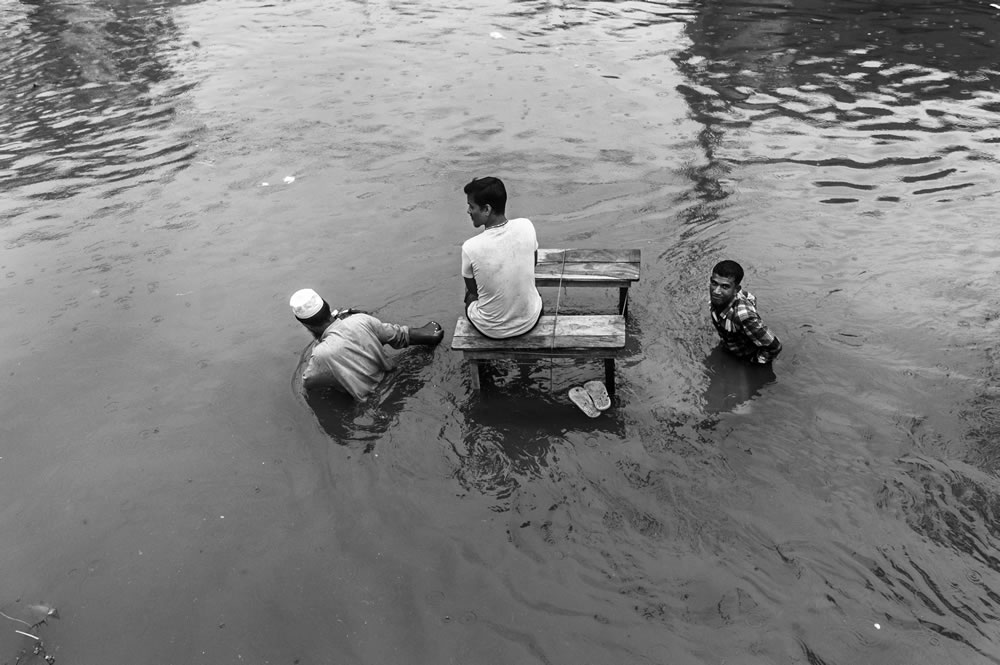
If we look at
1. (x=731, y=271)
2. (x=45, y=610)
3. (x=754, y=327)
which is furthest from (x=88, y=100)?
(x=754, y=327)

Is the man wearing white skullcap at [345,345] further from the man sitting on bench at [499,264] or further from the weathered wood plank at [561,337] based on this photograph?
the man sitting on bench at [499,264]

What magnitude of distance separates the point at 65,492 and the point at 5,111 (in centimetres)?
980

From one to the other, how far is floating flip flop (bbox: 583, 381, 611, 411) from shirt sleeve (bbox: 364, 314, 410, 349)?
5.32ft

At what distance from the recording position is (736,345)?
561 centimetres

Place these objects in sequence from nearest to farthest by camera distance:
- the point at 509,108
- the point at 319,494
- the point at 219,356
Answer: the point at 319,494, the point at 219,356, the point at 509,108

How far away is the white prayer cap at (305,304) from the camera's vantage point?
214 inches

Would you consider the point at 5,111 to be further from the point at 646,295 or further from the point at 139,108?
the point at 646,295

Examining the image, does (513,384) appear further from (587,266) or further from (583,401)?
(587,266)

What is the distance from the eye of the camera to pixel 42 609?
4.28 metres

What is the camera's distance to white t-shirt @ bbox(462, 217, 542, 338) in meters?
4.96

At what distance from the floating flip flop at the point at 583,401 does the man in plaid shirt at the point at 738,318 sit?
4.09 feet

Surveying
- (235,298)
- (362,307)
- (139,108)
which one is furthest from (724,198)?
(139,108)

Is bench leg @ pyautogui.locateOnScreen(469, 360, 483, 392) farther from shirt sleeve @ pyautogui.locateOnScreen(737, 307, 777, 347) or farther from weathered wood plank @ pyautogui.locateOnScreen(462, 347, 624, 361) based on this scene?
shirt sleeve @ pyautogui.locateOnScreen(737, 307, 777, 347)

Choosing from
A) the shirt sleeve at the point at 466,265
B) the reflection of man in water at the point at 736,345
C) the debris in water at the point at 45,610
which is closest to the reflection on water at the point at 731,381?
the reflection of man in water at the point at 736,345
